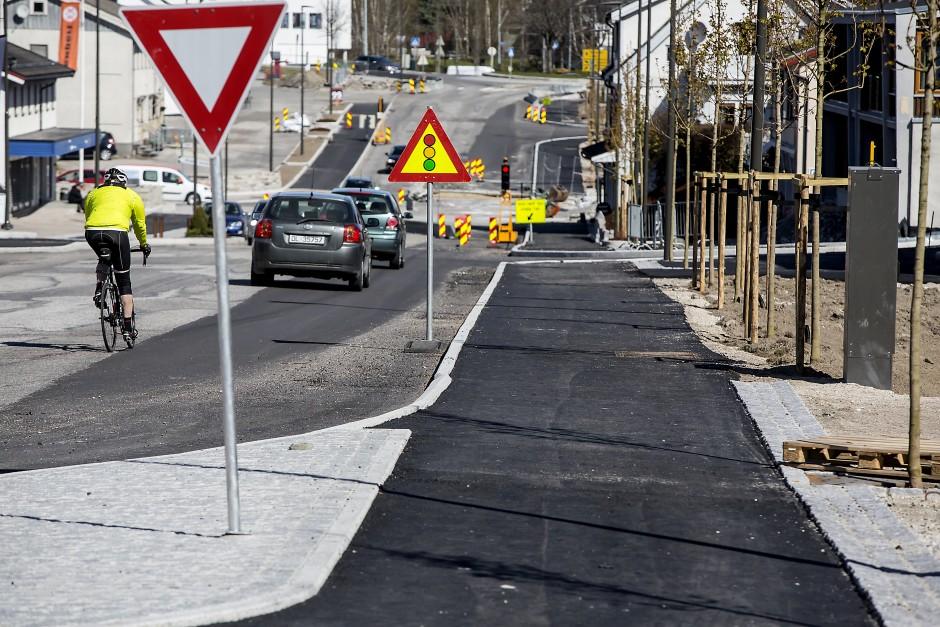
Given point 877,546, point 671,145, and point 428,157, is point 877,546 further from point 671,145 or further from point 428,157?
point 671,145

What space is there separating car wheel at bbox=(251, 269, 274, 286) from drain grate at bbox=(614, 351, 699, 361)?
10327 mm

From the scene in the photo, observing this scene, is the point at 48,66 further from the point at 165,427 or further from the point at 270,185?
the point at 165,427

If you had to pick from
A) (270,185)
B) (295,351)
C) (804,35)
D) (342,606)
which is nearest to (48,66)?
(270,185)

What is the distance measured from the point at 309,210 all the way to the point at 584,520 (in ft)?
58.1

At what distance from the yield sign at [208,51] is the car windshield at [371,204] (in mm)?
25554

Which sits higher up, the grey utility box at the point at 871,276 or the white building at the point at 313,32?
the white building at the point at 313,32

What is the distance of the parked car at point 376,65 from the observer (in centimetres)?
14012

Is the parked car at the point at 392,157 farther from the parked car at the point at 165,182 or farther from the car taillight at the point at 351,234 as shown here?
the car taillight at the point at 351,234

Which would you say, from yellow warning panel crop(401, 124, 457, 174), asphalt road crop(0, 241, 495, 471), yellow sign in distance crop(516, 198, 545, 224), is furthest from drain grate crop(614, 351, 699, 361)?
yellow sign in distance crop(516, 198, 545, 224)

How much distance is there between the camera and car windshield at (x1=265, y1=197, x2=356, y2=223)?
24906 millimetres

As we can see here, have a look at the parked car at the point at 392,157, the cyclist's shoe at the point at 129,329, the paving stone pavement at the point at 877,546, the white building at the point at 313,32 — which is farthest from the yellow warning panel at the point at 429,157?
the white building at the point at 313,32

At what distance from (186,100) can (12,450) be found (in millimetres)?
3921

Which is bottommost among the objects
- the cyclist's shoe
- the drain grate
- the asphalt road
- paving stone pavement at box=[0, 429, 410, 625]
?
paving stone pavement at box=[0, 429, 410, 625]

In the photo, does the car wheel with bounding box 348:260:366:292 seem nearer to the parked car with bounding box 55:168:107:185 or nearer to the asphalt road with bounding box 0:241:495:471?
the asphalt road with bounding box 0:241:495:471
